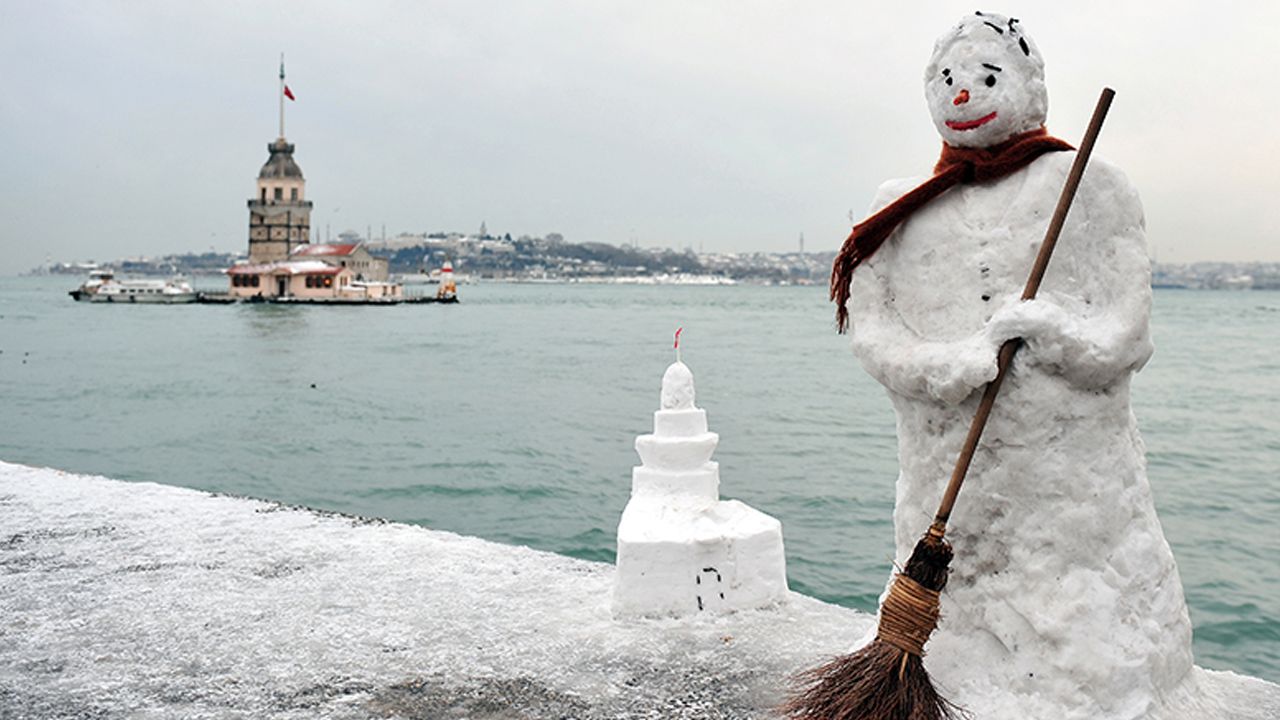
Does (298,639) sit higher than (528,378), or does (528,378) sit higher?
(298,639)

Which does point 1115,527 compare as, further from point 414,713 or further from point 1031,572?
point 414,713

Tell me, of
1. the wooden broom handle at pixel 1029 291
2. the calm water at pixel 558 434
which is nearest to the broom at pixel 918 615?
the wooden broom handle at pixel 1029 291

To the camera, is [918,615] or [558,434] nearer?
[918,615]

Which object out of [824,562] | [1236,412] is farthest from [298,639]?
[1236,412]

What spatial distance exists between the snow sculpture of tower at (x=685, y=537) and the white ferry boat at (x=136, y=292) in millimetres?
90686

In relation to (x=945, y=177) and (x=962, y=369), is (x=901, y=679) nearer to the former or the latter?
(x=962, y=369)

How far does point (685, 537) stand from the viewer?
5.46m

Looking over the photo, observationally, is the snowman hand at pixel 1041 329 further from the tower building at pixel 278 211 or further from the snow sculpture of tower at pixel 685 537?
the tower building at pixel 278 211

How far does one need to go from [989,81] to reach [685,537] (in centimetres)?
263

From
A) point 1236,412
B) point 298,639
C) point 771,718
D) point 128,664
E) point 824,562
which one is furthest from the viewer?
point 1236,412

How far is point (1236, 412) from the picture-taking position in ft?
102

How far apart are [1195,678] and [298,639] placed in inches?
150

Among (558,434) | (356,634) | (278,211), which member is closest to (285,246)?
(278,211)

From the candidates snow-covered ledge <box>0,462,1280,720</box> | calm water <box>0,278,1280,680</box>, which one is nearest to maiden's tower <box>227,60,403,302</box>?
calm water <box>0,278,1280,680</box>
